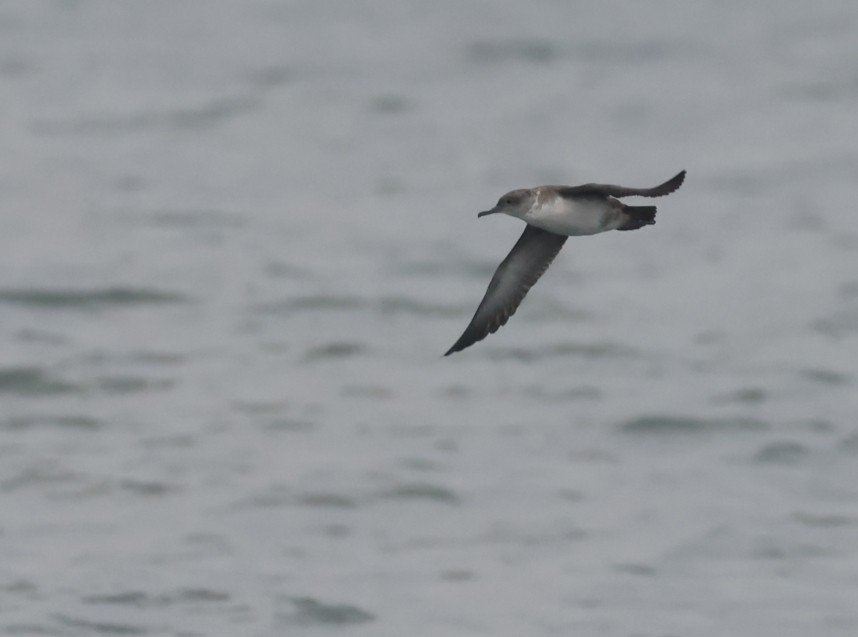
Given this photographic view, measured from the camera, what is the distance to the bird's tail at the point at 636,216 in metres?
9.61

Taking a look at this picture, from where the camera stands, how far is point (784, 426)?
2211 centimetres

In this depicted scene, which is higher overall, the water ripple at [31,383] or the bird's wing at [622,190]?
the bird's wing at [622,190]

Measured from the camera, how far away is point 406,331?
25.3m

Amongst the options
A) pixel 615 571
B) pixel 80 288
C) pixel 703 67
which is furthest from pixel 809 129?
pixel 615 571

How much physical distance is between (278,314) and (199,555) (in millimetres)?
7977

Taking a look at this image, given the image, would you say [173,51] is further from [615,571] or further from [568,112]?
[615,571]

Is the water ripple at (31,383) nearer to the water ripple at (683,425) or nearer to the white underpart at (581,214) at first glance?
the water ripple at (683,425)

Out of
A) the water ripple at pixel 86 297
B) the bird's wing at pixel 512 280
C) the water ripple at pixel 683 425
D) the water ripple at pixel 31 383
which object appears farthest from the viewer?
the water ripple at pixel 86 297

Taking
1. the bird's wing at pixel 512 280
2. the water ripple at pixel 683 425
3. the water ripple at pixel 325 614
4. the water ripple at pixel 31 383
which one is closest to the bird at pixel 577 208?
the bird's wing at pixel 512 280

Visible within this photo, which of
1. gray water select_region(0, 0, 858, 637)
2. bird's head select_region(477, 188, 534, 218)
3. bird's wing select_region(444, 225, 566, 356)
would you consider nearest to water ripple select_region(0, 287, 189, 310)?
gray water select_region(0, 0, 858, 637)

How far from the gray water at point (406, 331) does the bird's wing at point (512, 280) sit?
6.73 meters

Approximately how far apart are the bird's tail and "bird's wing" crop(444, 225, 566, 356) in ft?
2.67

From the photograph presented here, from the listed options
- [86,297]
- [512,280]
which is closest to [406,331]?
[86,297]

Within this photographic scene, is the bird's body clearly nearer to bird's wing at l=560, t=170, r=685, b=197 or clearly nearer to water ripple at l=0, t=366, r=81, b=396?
bird's wing at l=560, t=170, r=685, b=197
